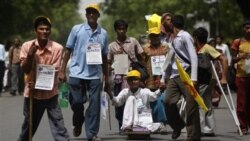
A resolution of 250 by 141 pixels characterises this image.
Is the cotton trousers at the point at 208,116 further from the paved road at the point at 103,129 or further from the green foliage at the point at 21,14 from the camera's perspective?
the green foliage at the point at 21,14

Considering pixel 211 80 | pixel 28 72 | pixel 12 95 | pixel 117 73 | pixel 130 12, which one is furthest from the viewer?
pixel 130 12

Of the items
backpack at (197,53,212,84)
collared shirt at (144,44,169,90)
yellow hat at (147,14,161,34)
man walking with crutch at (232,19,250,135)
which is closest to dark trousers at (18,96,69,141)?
backpack at (197,53,212,84)

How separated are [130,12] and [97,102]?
185 feet

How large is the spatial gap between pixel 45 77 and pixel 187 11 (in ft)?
156

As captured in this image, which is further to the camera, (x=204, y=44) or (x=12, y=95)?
(x=12, y=95)

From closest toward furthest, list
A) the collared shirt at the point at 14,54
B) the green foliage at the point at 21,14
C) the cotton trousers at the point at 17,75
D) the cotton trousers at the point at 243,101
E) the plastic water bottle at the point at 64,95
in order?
the plastic water bottle at the point at 64,95, the cotton trousers at the point at 243,101, the collared shirt at the point at 14,54, the cotton trousers at the point at 17,75, the green foliage at the point at 21,14

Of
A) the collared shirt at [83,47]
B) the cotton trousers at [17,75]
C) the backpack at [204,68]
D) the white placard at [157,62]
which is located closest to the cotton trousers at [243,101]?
the white placard at [157,62]

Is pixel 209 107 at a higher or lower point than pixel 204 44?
lower

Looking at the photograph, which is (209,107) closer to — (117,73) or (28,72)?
(117,73)

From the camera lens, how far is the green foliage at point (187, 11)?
159ft

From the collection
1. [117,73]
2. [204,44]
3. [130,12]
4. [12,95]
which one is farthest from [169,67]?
[130,12]

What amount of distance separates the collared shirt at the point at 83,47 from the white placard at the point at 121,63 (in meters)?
1.08

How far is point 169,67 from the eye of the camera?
473 inches

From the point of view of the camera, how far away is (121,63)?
13555 mm
